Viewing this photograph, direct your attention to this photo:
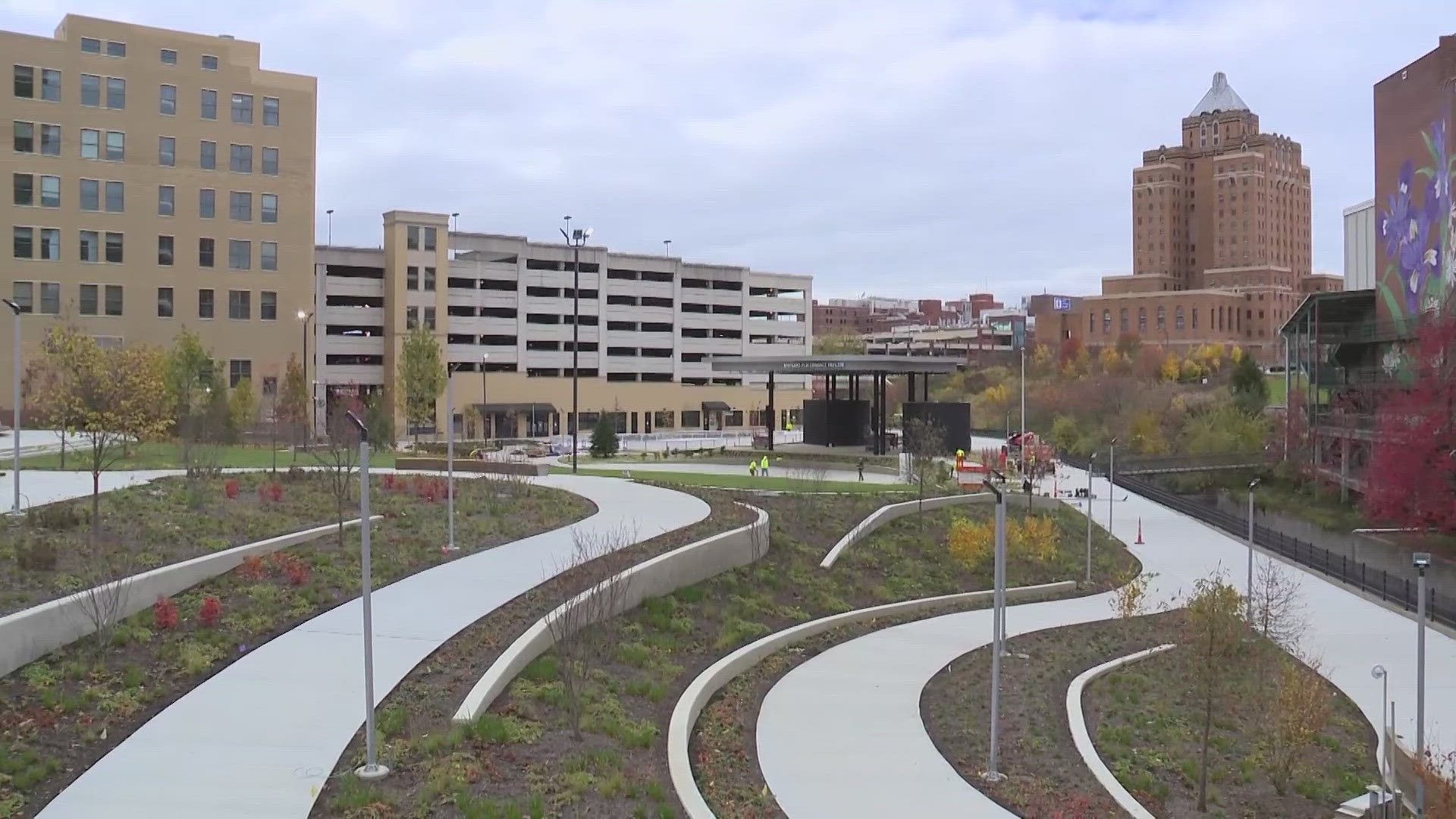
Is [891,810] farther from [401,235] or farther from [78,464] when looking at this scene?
[401,235]

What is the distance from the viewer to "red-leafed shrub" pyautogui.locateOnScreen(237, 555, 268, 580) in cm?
1739

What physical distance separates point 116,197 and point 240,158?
6580 mm

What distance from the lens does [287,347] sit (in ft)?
214

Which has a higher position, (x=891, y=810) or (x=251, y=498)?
(x=251, y=498)

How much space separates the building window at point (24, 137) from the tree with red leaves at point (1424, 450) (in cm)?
6219

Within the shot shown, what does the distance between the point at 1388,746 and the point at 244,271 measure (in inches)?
2412

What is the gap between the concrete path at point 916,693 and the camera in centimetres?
1288

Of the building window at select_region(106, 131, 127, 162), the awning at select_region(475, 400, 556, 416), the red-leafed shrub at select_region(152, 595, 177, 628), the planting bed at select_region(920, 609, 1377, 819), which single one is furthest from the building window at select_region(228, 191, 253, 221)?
the planting bed at select_region(920, 609, 1377, 819)

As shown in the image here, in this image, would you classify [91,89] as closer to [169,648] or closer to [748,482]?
[748,482]

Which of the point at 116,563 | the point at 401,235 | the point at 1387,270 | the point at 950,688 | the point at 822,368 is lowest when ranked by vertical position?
the point at 950,688

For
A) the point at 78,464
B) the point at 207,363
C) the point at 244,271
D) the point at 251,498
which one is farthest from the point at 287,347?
the point at 251,498

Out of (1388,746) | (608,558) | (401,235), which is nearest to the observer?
(1388,746)

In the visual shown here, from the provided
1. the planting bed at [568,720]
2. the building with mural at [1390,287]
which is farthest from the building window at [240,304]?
the building with mural at [1390,287]

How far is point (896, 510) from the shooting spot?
103 ft
